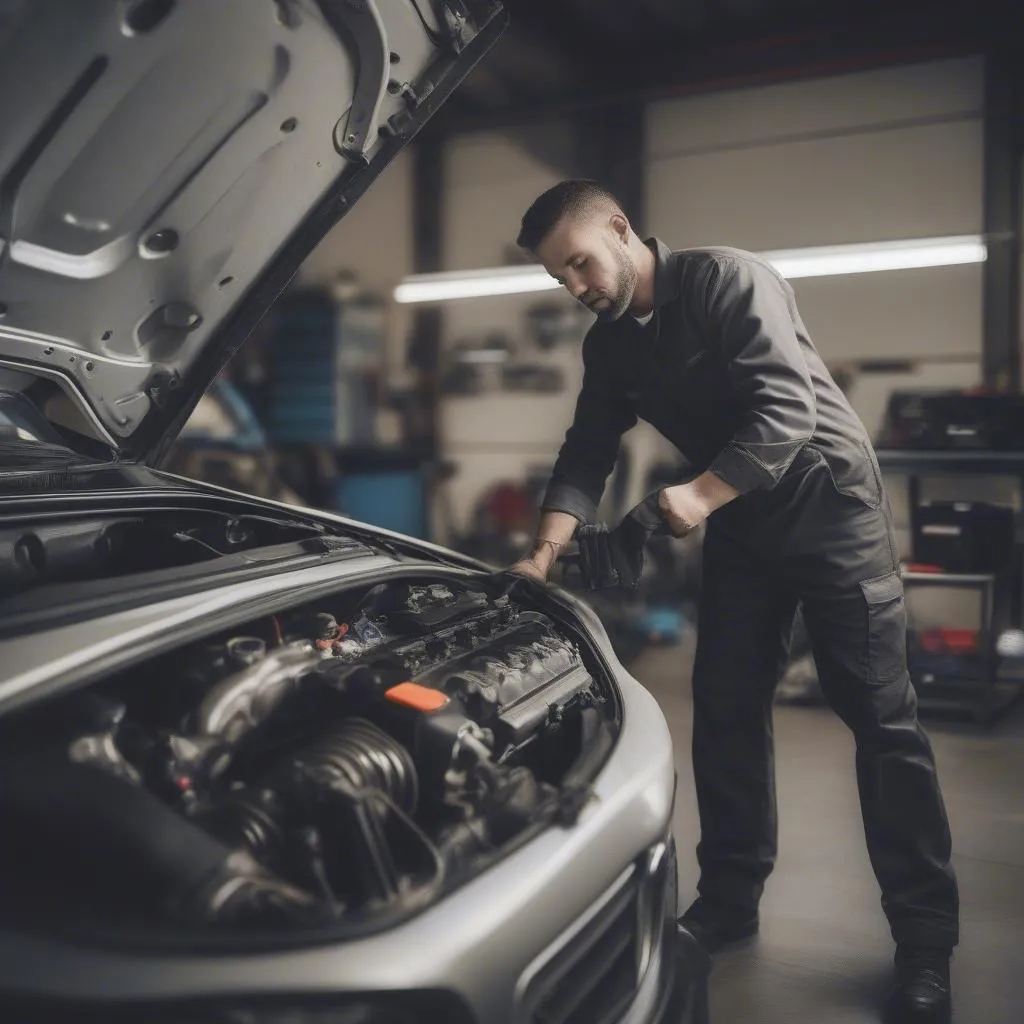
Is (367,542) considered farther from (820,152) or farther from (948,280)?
(820,152)

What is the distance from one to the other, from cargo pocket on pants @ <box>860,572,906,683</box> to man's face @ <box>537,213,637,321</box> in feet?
2.23

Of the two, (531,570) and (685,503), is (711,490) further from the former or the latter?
(531,570)

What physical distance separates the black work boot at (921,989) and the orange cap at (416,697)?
3.65ft

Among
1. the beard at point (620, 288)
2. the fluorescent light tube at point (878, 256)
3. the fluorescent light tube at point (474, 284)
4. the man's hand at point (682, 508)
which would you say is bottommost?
the man's hand at point (682, 508)

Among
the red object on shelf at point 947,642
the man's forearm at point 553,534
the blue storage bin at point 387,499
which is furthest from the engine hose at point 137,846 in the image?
the blue storage bin at point 387,499

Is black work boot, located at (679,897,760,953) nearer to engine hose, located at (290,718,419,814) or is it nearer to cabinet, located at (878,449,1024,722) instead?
engine hose, located at (290,718,419,814)

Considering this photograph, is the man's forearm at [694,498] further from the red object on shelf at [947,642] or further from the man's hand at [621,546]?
the red object on shelf at [947,642]

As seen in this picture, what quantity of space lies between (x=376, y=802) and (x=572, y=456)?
111 centimetres

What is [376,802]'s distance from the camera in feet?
3.18

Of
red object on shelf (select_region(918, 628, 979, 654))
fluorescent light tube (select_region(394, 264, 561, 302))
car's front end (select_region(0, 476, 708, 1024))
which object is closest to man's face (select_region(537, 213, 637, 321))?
car's front end (select_region(0, 476, 708, 1024))

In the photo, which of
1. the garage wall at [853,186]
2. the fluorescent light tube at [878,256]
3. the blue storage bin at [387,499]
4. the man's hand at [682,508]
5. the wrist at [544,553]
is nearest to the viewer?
the man's hand at [682,508]

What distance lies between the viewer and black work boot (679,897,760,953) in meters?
1.93

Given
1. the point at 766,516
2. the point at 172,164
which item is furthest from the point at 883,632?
the point at 172,164

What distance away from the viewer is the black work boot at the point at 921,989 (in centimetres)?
167
